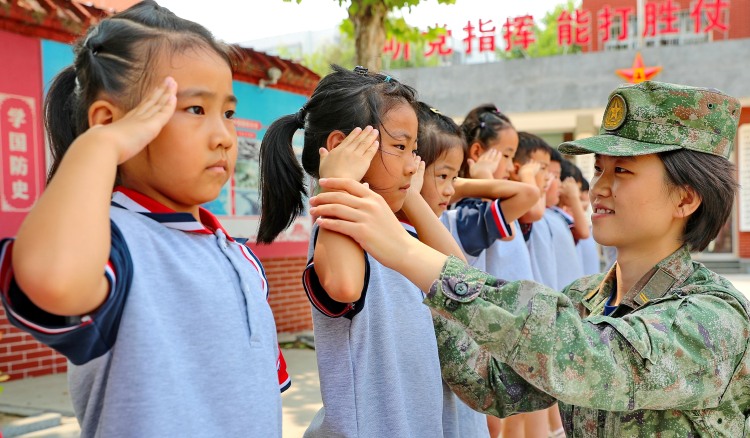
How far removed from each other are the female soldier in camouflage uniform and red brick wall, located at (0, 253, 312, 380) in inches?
182

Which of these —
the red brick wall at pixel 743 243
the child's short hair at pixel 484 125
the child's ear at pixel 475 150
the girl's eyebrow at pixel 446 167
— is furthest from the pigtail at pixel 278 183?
the red brick wall at pixel 743 243

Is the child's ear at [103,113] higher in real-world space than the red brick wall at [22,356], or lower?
higher

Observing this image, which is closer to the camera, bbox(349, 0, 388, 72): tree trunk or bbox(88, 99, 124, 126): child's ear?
bbox(88, 99, 124, 126): child's ear

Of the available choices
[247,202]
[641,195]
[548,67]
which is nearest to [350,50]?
[548,67]

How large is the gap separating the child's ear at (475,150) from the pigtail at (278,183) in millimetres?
2353

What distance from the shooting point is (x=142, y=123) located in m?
1.21

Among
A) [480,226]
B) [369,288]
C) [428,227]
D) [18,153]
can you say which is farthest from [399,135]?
[18,153]

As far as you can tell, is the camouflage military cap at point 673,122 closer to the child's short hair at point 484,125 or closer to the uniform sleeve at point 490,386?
the uniform sleeve at point 490,386

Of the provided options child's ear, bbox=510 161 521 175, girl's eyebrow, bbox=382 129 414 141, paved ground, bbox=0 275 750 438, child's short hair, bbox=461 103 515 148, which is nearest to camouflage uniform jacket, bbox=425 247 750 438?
girl's eyebrow, bbox=382 129 414 141

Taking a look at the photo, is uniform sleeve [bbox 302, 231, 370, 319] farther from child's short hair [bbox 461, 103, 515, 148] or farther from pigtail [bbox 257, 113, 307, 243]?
child's short hair [bbox 461, 103, 515, 148]

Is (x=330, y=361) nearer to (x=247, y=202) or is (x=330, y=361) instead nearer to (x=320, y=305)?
(x=320, y=305)

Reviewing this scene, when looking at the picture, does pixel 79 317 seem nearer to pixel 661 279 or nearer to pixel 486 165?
pixel 661 279

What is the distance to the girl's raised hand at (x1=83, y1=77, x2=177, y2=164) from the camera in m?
1.17

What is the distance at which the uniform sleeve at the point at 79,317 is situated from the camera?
110 cm
